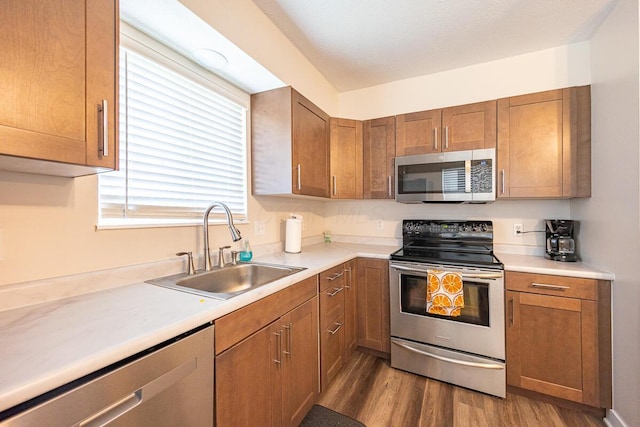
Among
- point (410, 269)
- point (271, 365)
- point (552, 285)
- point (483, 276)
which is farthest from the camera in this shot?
point (410, 269)

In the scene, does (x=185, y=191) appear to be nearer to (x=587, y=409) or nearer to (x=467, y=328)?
(x=467, y=328)

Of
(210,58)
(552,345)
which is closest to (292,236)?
(210,58)

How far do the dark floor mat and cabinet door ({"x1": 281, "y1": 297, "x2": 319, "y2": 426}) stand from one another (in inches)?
2.1

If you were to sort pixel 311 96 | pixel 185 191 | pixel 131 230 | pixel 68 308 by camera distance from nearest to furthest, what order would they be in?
pixel 68 308 → pixel 131 230 → pixel 185 191 → pixel 311 96

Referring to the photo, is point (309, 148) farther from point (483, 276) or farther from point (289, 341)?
point (483, 276)

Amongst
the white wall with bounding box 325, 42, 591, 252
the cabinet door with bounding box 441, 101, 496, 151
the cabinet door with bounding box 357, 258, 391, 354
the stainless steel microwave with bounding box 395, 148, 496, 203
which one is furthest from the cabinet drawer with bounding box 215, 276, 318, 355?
the cabinet door with bounding box 441, 101, 496, 151

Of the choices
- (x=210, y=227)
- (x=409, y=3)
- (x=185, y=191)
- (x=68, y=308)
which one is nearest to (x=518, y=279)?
(x=409, y=3)

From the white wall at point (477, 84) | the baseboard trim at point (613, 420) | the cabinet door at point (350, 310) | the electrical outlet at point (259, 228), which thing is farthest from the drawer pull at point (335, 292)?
the white wall at point (477, 84)

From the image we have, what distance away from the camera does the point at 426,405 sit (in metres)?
1.74

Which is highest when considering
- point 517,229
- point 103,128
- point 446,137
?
point 446,137

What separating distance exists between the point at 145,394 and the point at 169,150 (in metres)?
1.21

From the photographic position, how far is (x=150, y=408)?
2.49ft

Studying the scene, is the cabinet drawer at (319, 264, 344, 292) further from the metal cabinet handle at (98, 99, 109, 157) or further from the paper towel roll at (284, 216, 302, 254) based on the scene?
the metal cabinet handle at (98, 99, 109, 157)

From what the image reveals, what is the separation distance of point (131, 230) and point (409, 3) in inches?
81.5
